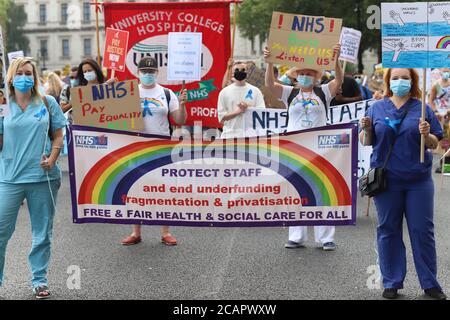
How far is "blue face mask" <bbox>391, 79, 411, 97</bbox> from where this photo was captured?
18.7 ft

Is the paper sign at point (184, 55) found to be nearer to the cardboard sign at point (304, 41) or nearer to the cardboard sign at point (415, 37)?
the cardboard sign at point (304, 41)

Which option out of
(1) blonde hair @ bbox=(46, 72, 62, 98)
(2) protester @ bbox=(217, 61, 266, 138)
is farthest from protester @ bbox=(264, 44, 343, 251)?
(1) blonde hair @ bbox=(46, 72, 62, 98)

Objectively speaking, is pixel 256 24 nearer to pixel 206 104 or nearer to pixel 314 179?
pixel 206 104

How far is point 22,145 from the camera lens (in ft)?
18.5

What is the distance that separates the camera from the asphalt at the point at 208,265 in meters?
5.94

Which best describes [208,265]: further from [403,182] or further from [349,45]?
[349,45]

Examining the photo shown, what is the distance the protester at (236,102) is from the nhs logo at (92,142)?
267cm

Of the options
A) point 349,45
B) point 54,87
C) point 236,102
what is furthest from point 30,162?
point 349,45

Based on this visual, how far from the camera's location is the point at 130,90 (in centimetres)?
746

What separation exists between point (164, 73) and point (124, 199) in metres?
3.85

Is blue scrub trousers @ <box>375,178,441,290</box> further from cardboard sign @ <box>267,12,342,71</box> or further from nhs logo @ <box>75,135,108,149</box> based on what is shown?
nhs logo @ <box>75,135,108,149</box>

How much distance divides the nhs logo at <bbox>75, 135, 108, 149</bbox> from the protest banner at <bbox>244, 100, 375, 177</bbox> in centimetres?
294

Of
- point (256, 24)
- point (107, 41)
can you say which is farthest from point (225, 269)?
point (256, 24)

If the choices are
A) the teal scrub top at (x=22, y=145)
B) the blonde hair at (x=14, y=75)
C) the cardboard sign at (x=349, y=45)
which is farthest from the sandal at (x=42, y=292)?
the cardboard sign at (x=349, y=45)
